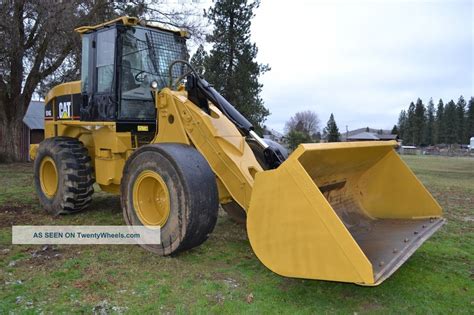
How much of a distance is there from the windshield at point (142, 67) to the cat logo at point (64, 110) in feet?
5.12

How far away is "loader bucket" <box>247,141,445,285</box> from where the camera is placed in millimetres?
3262

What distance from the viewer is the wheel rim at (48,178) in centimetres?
705

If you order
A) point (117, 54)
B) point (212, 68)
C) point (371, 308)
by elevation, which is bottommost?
point (371, 308)

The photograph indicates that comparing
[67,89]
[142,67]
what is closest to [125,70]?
[142,67]

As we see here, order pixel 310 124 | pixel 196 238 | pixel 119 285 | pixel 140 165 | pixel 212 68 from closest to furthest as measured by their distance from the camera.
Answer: pixel 119 285 < pixel 196 238 < pixel 140 165 < pixel 212 68 < pixel 310 124

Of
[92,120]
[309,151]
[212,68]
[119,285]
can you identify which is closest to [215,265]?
[119,285]

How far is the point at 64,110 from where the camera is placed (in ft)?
23.2

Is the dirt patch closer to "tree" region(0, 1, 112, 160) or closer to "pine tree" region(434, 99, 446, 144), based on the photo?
"tree" region(0, 1, 112, 160)

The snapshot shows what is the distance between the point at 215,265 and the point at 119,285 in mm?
1058

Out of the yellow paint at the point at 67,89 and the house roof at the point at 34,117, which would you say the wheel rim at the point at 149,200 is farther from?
the house roof at the point at 34,117

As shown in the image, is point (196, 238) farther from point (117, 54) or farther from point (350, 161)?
point (117, 54)

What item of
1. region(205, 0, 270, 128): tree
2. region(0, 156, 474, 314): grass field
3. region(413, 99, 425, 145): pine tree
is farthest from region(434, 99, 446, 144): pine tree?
region(0, 156, 474, 314): grass field

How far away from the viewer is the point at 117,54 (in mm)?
5824

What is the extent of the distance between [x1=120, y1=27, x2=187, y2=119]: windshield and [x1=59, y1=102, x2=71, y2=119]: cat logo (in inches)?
61.4
